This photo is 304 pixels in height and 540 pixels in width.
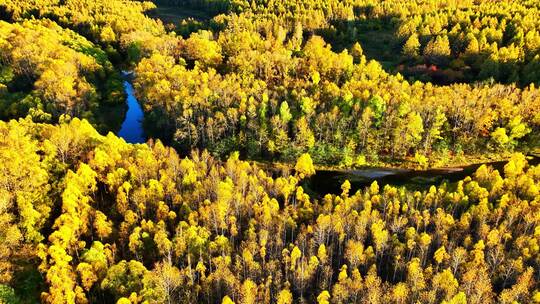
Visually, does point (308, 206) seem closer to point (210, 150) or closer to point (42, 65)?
point (210, 150)

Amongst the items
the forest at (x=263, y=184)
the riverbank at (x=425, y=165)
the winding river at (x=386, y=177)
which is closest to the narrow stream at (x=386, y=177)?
the winding river at (x=386, y=177)

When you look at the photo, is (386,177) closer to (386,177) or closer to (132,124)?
(386,177)

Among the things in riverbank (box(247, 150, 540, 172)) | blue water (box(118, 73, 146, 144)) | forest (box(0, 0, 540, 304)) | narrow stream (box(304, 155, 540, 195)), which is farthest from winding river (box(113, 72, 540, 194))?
blue water (box(118, 73, 146, 144))

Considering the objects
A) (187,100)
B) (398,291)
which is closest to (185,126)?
(187,100)

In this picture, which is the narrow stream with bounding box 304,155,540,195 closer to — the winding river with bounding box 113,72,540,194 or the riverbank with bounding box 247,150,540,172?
the winding river with bounding box 113,72,540,194

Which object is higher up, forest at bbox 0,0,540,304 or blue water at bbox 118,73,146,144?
forest at bbox 0,0,540,304

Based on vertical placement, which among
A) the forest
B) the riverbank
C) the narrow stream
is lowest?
the narrow stream

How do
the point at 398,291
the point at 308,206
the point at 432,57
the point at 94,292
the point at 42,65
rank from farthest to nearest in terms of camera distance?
the point at 432,57
the point at 42,65
the point at 308,206
the point at 94,292
the point at 398,291
